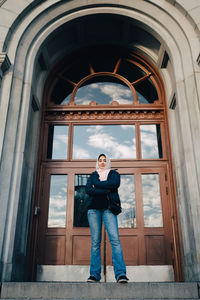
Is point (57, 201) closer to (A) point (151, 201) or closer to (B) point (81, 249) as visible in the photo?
(B) point (81, 249)

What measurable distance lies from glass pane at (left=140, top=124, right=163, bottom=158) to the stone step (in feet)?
12.4

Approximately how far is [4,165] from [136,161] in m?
3.19

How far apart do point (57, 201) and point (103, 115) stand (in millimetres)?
2620

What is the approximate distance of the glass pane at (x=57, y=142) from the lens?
24.0 ft

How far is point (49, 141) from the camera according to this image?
748 centimetres

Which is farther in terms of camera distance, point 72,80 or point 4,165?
point 72,80

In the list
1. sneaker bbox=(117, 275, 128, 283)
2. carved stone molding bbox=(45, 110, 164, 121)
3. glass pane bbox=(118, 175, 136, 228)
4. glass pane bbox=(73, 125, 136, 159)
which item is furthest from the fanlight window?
sneaker bbox=(117, 275, 128, 283)

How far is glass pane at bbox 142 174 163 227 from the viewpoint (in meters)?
6.55

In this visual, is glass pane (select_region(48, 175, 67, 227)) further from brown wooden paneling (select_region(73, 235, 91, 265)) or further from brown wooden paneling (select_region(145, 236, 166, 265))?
brown wooden paneling (select_region(145, 236, 166, 265))

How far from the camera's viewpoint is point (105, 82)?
8375 mm

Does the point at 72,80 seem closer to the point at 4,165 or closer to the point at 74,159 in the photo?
the point at 74,159

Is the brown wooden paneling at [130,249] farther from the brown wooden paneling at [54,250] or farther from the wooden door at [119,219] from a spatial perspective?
the brown wooden paneling at [54,250]

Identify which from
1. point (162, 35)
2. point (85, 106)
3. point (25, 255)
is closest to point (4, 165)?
point (25, 255)

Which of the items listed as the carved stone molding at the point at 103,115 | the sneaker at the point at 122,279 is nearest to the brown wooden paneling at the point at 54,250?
the sneaker at the point at 122,279
